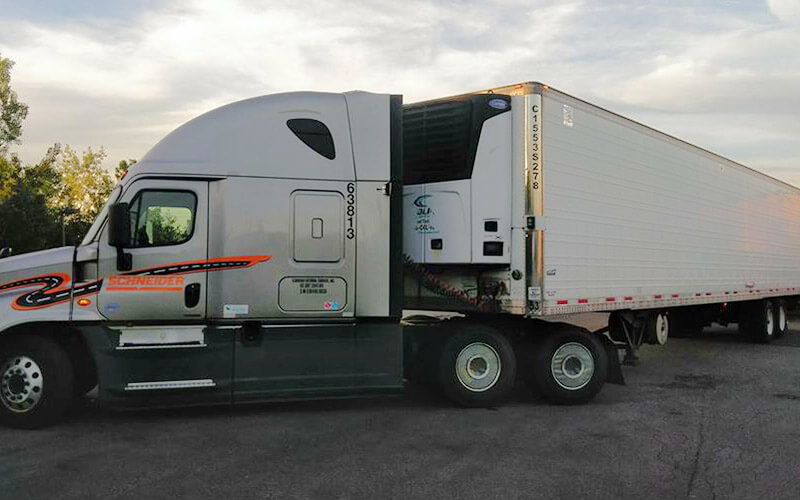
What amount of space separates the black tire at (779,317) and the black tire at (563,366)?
989 cm

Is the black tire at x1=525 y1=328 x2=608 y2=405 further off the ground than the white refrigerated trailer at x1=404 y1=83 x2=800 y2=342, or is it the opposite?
the white refrigerated trailer at x1=404 y1=83 x2=800 y2=342

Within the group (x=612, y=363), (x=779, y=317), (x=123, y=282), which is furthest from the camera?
(x=779, y=317)

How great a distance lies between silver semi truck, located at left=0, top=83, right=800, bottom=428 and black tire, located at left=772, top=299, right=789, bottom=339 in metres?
8.99

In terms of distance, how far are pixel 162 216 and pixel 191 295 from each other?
88cm

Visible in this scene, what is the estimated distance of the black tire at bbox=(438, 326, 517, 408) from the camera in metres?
7.73

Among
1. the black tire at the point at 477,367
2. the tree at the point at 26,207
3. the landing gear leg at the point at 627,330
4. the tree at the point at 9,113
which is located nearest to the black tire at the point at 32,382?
the black tire at the point at 477,367

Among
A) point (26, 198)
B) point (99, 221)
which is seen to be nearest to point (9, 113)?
point (26, 198)

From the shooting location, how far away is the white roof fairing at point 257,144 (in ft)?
23.1

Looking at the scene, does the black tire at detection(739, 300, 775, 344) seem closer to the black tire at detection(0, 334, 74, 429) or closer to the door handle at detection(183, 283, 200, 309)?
the door handle at detection(183, 283, 200, 309)

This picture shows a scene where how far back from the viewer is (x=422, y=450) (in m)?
6.02

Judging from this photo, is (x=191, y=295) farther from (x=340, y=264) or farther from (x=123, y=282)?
Result: (x=340, y=264)

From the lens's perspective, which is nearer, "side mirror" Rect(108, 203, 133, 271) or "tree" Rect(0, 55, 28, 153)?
"side mirror" Rect(108, 203, 133, 271)

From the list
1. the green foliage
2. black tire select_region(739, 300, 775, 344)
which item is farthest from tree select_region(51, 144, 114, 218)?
black tire select_region(739, 300, 775, 344)

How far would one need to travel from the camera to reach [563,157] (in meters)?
8.11
